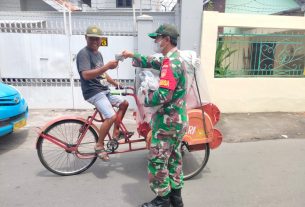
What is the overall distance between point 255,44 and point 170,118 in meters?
4.65

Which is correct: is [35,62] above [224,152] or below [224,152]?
above

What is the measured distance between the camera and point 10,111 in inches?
170

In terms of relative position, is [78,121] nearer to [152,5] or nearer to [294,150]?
[294,150]

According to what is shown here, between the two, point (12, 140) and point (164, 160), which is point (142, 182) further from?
point (12, 140)

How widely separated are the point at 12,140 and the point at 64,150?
1648 mm

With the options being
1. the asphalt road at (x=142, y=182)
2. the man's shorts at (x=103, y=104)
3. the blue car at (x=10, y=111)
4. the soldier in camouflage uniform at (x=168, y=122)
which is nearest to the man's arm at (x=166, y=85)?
the soldier in camouflage uniform at (x=168, y=122)

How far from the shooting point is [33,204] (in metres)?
2.99

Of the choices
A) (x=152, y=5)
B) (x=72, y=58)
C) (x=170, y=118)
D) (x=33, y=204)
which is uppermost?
(x=152, y=5)

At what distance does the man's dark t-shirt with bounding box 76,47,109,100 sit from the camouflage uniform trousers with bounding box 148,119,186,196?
1.15 meters

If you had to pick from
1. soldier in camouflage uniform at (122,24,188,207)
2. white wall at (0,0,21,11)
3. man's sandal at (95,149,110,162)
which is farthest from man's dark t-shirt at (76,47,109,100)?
white wall at (0,0,21,11)

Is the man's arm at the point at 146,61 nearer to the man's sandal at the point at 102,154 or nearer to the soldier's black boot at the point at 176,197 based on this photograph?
the man's sandal at the point at 102,154

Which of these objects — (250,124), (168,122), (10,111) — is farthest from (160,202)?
(250,124)

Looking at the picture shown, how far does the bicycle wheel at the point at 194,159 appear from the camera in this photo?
3.54 m

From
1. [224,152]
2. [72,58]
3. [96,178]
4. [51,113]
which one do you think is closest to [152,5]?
[72,58]
